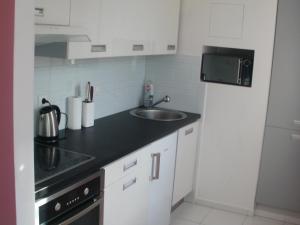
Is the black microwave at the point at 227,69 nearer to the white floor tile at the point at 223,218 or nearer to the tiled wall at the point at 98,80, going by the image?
the tiled wall at the point at 98,80

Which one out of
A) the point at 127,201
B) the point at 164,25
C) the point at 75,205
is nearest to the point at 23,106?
the point at 75,205

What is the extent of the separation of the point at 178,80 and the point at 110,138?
49.5 inches

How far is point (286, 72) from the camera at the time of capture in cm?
344

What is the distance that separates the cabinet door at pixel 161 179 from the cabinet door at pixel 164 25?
0.75m

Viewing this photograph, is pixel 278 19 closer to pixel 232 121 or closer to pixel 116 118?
pixel 232 121

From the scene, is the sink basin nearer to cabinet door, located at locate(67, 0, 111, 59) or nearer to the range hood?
cabinet door, located at locate(67, 0, 111, 59)

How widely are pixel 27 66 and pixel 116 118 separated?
77.6 inches

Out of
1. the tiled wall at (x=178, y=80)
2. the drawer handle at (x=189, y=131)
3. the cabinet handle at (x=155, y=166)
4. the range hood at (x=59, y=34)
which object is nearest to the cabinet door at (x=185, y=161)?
the drawer handle at (x=189, y=131)

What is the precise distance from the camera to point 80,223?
2119mm

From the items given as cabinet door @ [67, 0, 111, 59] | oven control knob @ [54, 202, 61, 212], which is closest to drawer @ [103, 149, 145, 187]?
oven control knob @ [54, 202, 61, 212]

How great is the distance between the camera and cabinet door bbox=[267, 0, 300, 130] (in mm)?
3350

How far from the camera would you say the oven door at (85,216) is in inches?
78.4

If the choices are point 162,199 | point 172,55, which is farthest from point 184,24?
point 162,199

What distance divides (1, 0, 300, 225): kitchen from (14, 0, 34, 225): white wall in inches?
38.7
